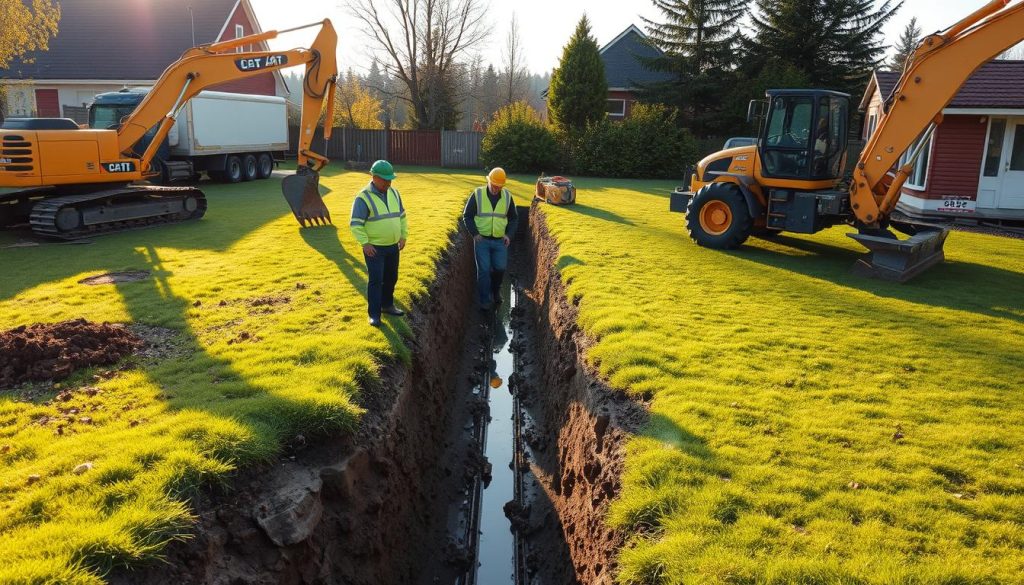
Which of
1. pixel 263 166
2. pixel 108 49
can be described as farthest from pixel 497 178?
pixel 108 49

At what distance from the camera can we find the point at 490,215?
405 inches

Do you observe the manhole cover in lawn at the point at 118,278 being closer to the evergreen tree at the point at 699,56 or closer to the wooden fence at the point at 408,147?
the wooden fence at the point at 408,147

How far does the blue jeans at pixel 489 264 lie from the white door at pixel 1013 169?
1584cm

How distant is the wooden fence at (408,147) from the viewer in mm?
34500

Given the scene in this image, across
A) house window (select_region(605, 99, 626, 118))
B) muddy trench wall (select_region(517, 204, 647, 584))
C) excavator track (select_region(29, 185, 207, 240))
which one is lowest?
muddy trench wall (select_region(517, 204, 647, 584))

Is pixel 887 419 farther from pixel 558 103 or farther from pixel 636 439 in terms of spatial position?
pixel 558 103

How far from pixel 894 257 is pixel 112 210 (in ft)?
47.0

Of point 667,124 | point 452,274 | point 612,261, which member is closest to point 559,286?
point 612,261

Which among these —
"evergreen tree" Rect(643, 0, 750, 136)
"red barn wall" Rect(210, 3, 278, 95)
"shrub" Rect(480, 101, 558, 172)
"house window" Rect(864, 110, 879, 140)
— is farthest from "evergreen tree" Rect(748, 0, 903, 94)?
"red barn wall" Rect(210, 3, 278, 95)

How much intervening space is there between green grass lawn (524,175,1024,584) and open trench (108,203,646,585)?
453mm

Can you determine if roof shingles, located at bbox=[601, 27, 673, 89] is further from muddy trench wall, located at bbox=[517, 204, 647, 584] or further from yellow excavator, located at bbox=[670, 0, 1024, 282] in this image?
muddy trench wall, located at bbox=[517, 204, 647, 584]

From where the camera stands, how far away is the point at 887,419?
17.7ft

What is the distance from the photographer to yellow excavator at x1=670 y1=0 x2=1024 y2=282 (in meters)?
10.0

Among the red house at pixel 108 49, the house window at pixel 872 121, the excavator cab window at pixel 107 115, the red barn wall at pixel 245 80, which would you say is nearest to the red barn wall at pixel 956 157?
the house window at pixel 872 121
